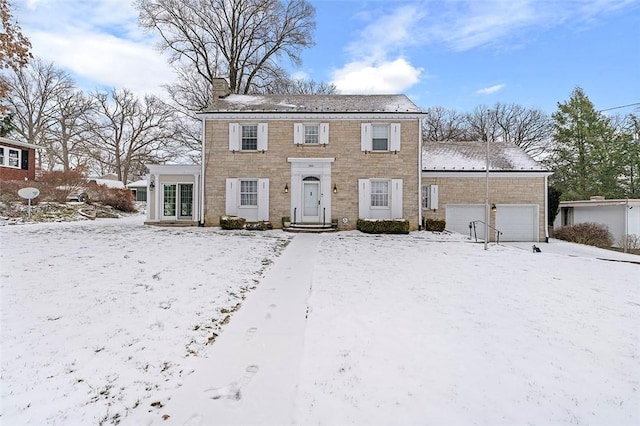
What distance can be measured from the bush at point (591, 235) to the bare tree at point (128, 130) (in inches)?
1376

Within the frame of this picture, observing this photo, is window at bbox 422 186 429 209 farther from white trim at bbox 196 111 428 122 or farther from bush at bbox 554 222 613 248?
bush at bbox 554 222 613 248

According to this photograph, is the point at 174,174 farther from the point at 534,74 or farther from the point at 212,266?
the point at 534,74

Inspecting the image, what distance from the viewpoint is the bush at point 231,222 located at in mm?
14977

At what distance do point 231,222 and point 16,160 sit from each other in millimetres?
17270

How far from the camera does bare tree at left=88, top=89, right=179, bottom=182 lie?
3469 centimetres

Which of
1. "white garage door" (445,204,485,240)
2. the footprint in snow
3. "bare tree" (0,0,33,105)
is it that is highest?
"bare tree" (0,0,33,105)

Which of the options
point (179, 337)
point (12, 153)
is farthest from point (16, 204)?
point (179, 337)

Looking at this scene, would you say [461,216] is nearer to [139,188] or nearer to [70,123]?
[139,188]

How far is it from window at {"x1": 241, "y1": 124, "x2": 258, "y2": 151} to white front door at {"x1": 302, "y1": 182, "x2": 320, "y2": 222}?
10.5 ft

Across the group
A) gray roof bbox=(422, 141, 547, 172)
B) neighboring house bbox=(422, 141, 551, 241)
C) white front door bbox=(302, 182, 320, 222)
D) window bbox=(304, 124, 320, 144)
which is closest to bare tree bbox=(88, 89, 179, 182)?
window bbox=(304, 124, 320, 144)

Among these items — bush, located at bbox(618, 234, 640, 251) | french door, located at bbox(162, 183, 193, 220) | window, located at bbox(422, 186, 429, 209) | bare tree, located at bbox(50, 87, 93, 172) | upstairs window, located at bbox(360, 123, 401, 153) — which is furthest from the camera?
bare tree, located at bbox(50, 87, 93, 172)

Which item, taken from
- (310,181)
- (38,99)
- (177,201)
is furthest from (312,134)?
(38,99)

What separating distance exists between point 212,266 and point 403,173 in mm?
11097

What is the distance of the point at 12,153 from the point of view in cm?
2100
